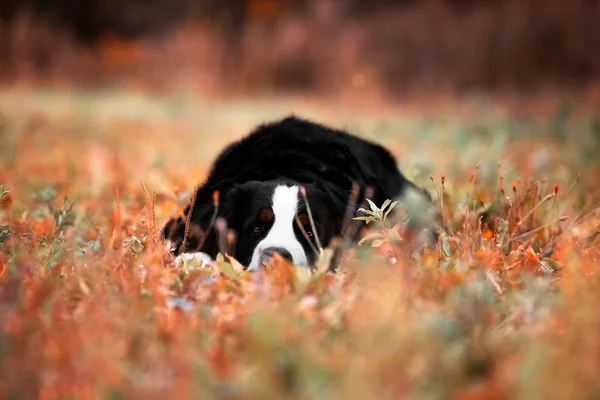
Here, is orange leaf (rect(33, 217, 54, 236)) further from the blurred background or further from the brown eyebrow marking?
the blurred background

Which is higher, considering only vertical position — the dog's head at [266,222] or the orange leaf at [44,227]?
the dog's head at [266,222]

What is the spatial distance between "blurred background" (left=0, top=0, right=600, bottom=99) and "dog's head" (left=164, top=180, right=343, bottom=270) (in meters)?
8.90

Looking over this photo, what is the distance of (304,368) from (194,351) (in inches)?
9.9

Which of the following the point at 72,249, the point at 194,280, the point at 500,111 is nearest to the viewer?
the point at 194,280

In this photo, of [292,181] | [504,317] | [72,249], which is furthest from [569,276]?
[72,249]

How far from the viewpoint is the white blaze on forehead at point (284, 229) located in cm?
291

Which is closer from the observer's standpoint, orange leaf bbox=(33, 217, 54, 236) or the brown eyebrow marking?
the brown eyebrow marking

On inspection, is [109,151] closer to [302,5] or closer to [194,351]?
[194,351]

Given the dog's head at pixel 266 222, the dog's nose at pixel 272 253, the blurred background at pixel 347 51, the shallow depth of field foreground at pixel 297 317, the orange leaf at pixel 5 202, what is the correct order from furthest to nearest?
the blurred background at pixel 347 51, the orange leaf at pixel 5 202, the dog's head at pixel 266 222, the dog's nose at pixel 272 253, the shallow depth of field foreground at pixel 297 317

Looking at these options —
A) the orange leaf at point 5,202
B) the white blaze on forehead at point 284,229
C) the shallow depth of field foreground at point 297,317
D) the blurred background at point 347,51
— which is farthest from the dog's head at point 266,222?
the blurred background at point 347,51

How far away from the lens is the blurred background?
1237 centimetres

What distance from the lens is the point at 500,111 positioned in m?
10.5

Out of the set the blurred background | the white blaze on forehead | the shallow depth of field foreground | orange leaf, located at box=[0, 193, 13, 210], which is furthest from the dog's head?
the blurred background

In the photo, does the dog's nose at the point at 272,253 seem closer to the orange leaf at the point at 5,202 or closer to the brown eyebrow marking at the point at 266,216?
the brown eyebrow marking at the point at 266,216
